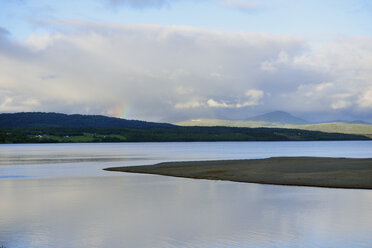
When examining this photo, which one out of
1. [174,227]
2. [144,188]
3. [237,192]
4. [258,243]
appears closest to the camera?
[258,243]

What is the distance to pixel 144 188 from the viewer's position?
152ft

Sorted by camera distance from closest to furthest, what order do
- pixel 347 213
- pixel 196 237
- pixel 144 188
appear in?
pixel 196 237 < pixel 347 213 < pixel 144 188

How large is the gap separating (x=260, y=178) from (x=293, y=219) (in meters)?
25.5

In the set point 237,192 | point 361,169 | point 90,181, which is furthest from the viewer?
point 361,169

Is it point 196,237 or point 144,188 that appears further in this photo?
point 144,188

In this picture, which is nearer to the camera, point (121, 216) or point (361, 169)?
point (121, 216)

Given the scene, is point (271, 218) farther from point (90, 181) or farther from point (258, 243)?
point (90, 181)

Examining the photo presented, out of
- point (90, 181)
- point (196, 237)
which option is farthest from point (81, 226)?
point (90, 181)

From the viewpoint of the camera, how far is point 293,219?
2858 cm

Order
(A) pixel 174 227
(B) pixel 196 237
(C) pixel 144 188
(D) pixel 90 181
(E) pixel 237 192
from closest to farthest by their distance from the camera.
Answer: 1. (B) pixel 196 237
2. (A) pixel 174 227
3. (E) pixel 237 192
4. (C) pixel 144 188
5. (D) pixel 90 181

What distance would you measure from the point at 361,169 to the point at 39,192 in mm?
39019

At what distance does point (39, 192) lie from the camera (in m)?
A: 43.6

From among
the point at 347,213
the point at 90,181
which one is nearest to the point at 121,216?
the point at 347,213

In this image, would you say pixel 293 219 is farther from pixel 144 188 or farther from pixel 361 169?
pixel 361 169
